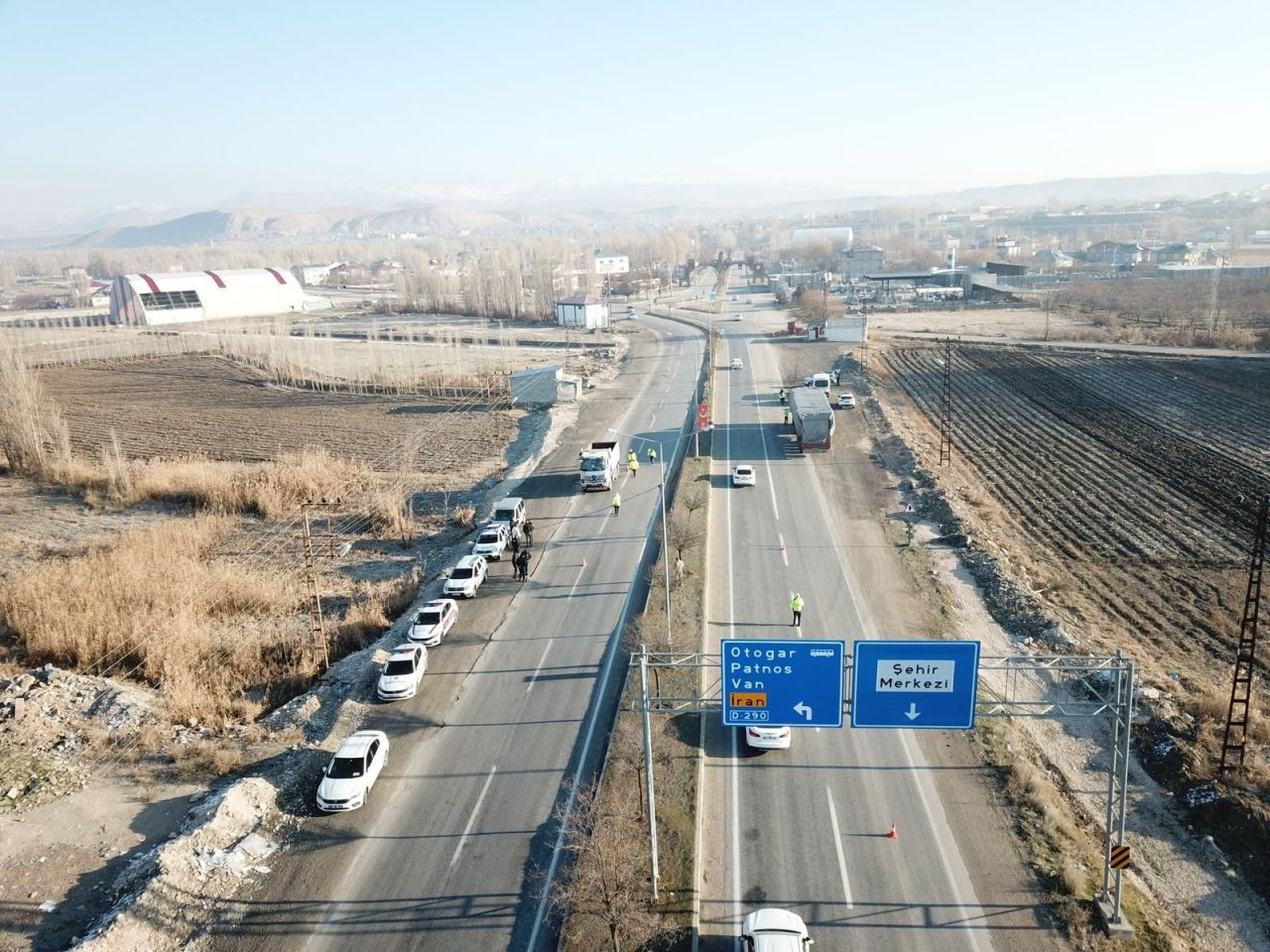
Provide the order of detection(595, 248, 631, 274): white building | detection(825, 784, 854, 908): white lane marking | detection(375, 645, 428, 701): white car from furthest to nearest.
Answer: detection(595, 248, 631, 274): white building, detection(375, 645, 428, 701): white car, detection(825, 784, 854, 908): white lane marking

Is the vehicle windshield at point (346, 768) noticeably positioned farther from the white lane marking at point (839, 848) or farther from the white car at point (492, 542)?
the white car at point (492, 542)

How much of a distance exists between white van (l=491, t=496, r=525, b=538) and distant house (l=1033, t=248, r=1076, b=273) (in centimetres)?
13758

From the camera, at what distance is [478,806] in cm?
1823

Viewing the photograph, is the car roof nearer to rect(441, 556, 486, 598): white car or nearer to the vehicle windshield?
the vehicle windshield

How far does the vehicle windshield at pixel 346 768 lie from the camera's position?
727 inches

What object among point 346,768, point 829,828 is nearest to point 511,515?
point 346,768

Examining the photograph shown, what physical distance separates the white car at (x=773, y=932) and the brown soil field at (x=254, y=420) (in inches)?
1277

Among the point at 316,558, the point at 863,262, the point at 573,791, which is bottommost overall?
the point at 573,791

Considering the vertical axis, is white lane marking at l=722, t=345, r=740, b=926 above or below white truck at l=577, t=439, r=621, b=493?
below

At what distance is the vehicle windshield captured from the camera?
18453 mm

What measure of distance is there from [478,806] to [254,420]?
167ft

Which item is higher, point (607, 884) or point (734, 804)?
point (607, 884)

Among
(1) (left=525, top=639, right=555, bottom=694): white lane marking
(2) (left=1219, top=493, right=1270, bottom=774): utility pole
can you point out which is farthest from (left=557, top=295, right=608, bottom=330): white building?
(2) (left=1219, top=493, right=1270, bottom=774): utility pole

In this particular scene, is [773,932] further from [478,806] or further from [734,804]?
[478,806]
